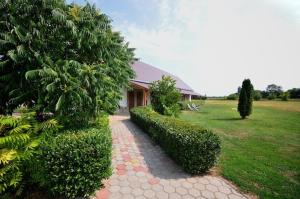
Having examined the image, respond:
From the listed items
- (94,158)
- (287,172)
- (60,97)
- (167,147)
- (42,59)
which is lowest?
(287,172)

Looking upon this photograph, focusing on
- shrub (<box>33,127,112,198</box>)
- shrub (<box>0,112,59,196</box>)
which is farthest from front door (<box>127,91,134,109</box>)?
shrub (<box>33,127,112,198</box>)

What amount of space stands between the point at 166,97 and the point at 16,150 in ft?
32.7

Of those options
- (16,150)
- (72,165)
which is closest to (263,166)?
(72,165)

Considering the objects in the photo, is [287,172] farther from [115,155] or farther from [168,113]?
[168,113]

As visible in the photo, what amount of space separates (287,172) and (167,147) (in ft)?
11.9

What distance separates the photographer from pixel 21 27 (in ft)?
15.3

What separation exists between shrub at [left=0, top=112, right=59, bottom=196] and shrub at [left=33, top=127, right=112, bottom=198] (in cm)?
33

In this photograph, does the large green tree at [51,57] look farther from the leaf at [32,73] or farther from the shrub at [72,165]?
the shrub at [72,165]

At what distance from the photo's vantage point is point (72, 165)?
146 inches

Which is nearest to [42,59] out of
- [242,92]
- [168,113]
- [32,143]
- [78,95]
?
[78,95]

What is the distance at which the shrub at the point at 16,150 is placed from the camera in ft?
12.3

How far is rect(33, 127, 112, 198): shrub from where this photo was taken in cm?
365

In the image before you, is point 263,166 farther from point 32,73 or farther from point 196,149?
point 32,73

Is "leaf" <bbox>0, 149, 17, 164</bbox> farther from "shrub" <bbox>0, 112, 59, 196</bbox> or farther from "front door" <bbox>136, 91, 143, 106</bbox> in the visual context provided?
"front door" <bbox>136, 91, 143, 106</bbox>
